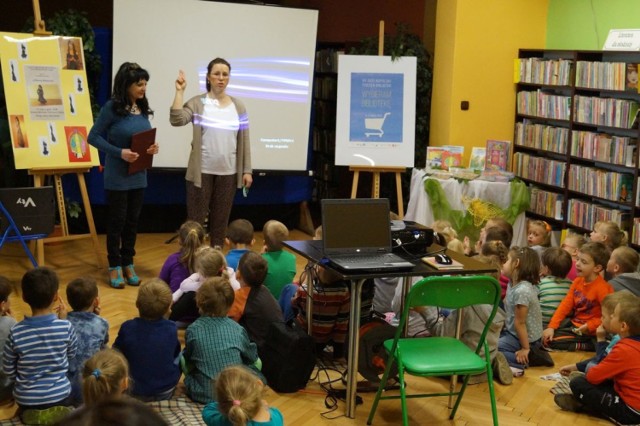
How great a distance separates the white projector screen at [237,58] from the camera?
22.8 feet

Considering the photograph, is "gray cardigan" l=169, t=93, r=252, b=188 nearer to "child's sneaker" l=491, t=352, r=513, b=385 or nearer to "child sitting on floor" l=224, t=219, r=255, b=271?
"child sitting on floor" l=224, t=219, r=255, b=271

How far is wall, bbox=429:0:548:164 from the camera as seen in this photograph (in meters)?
7.46

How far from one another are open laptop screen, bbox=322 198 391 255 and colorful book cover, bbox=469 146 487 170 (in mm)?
3526

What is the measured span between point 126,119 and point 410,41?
2960 millimetres

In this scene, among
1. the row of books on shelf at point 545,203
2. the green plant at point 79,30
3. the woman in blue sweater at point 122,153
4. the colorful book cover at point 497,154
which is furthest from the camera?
the colorful book cover at point 497,154

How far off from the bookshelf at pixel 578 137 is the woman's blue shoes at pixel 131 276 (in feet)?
12.0

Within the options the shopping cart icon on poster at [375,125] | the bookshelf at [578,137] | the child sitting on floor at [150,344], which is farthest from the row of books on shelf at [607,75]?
the child sitting on floor at [150,344]

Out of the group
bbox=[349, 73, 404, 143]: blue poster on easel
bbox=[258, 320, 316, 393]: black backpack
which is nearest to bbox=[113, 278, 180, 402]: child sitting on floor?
bbox=[258, 320, 316, 393]: black backpack

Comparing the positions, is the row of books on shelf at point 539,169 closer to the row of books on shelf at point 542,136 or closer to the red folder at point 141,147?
the row of books on shelf at point 542,136

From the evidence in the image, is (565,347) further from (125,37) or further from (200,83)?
(125,37)

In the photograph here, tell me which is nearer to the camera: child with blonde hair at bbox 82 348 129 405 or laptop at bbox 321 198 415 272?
child with blonde hair at bbox 82 348 129 405

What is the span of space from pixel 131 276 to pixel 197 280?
56.5 inches

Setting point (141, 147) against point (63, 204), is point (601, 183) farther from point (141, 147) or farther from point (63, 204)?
point (63, 204)

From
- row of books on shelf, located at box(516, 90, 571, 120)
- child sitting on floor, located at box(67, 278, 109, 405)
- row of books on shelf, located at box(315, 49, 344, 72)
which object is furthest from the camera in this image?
row of books on shelf, located at box(315, 49, 344, 72)
